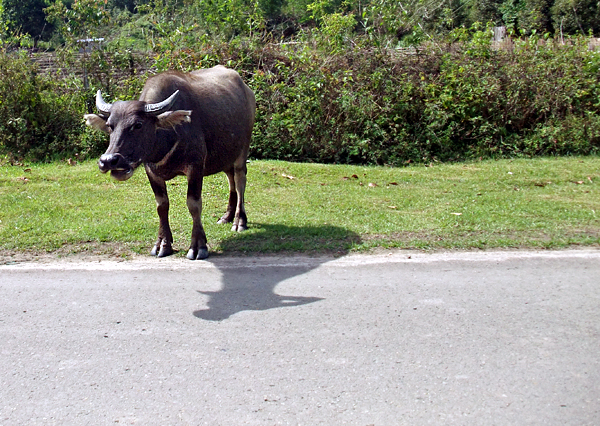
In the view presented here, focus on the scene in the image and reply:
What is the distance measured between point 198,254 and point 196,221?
37cm

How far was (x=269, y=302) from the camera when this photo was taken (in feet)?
17.2

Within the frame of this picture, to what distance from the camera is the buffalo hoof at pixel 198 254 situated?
6465 mm

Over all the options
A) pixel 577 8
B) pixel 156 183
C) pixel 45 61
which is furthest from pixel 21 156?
pixel 577 8

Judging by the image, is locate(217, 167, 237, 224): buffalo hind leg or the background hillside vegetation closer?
locate(217, 167, 237, 224): buffalo hind leg

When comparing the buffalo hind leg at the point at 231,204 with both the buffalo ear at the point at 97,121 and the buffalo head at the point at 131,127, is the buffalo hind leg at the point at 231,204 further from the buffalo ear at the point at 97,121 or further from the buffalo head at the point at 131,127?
the buffalo ear at the point at 97,121

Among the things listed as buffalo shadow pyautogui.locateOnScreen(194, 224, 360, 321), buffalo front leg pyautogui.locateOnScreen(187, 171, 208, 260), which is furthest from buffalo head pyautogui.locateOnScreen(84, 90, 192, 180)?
buffalo shadow pyautogui.locateOnScreen(194, 224, 360, 321)

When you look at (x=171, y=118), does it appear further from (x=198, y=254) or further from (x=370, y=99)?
(x=370, y=99)

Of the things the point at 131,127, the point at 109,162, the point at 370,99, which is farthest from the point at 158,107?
the point at 370,99

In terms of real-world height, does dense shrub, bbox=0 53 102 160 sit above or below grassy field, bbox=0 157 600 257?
above

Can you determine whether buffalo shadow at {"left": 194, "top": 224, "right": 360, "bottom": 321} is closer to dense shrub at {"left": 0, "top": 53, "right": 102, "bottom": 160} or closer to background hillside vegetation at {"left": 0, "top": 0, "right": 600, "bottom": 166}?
background hillside vegetation at {"left": 0, "top": 0, "right": 600, "bottom": 166}

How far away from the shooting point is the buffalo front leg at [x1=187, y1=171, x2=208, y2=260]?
648cm

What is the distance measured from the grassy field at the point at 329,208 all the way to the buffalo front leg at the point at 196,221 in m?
0.23

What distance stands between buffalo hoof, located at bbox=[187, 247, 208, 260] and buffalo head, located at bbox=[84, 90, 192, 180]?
1193 mm

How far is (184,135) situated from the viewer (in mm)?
6336
